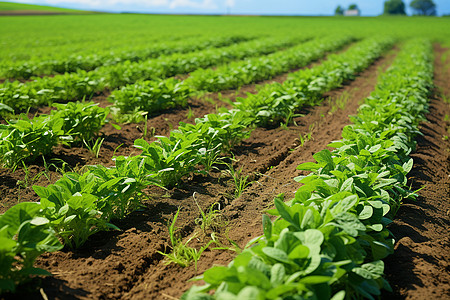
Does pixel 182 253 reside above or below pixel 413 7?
below

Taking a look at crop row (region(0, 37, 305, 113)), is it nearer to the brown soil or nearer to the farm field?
the farm field

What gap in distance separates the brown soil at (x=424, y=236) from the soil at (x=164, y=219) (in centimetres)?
3

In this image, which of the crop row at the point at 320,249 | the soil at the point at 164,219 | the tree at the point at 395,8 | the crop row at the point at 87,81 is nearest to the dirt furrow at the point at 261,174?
the soil at the point at 164,219

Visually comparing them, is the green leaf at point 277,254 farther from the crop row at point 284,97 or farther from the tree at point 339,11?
the tree at point 339,11

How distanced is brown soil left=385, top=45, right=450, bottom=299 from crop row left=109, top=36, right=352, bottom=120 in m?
4.30

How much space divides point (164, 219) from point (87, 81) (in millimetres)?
5250

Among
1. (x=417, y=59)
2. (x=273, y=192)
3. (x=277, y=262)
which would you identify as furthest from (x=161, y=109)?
(x=417, y=59)

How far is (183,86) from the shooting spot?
6.84 metres

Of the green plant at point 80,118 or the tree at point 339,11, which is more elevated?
the tree at point 339,11

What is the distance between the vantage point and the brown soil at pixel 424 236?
2.25m

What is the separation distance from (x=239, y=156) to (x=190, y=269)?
2270 mm

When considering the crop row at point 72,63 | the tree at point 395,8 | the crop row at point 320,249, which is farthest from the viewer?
the tree at point 395,8

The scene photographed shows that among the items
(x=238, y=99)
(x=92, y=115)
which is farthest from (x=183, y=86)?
(x=92, y=115)

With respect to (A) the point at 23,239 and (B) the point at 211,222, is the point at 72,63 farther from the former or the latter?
(A) the point at 23,239
